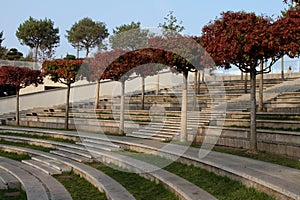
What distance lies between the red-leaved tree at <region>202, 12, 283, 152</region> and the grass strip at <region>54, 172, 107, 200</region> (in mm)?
3406

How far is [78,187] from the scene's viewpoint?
756 cm

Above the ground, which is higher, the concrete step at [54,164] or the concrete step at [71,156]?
the concrete step at [71,156]

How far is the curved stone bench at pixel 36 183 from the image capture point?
6770mm

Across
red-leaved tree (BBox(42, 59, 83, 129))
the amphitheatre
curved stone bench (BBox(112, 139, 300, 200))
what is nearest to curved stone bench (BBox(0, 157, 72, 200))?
the amphitheatre

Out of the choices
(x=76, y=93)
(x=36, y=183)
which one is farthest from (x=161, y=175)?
(x=76, y=93)

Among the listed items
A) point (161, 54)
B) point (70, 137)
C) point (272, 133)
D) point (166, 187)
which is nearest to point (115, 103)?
point (70, 137)

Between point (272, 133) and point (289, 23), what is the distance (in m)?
2.78

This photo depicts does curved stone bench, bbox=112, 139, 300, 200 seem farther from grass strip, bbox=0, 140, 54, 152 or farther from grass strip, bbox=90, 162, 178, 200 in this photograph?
grass strip, bbox=0, 140, 54, 152

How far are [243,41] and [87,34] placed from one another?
40.8 metres

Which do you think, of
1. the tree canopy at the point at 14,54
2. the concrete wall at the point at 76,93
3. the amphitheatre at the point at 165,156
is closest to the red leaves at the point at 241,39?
the amphitheatre at the point at 165,156

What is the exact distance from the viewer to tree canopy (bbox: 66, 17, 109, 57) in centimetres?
4688

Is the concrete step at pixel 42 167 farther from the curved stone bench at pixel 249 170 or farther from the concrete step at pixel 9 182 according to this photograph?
the curved stone bench at pixel 249 170

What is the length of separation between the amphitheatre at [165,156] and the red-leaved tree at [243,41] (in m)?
1.31

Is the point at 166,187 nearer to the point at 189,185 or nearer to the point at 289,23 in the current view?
the point at 189,185
